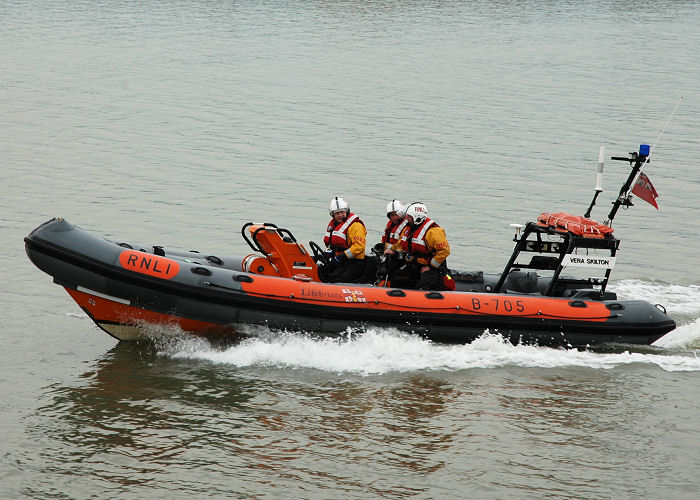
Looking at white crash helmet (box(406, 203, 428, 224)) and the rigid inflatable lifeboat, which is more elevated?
white crash helmet (box(406, 203, 428, 224))

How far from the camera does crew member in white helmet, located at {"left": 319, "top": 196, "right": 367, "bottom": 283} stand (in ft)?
30.0

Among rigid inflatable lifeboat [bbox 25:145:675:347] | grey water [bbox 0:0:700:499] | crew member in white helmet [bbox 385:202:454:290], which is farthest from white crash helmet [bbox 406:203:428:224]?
grey water [bbox 0:0:700:499]

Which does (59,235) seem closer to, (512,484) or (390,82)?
(512,484)

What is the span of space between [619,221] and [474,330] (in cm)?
662

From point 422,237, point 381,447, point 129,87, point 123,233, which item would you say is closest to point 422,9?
point 129,87

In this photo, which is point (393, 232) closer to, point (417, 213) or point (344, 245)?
point (417, 213)

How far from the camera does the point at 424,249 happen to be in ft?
30.1

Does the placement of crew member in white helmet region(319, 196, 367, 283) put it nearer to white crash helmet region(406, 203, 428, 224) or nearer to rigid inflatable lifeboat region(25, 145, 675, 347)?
rigid inflatable lifeboat region(25, 145, 675, 347)

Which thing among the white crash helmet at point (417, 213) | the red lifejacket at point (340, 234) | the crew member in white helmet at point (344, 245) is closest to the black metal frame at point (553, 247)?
the white crash helmet at point (417, 213)

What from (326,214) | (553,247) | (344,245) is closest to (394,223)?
(344,245)

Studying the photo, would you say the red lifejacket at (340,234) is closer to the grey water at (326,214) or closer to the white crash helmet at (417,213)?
the white crash helmet at (417,213)

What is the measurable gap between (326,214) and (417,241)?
5302 millimetres

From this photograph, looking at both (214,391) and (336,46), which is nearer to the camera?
(214,391)

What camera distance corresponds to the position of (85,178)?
15789 mm
